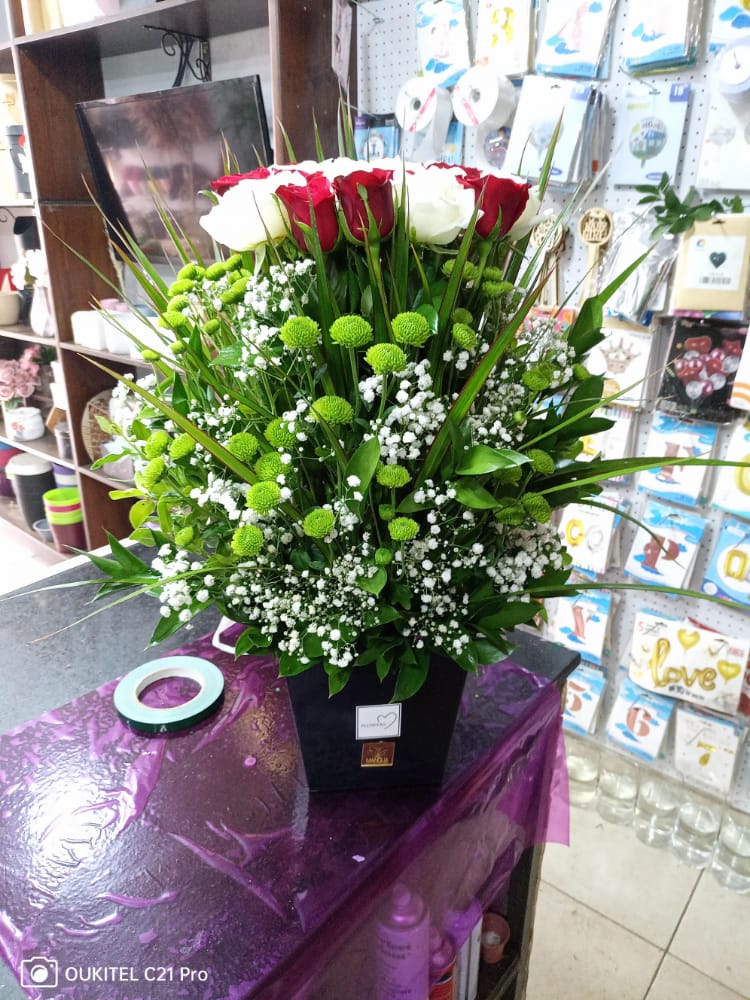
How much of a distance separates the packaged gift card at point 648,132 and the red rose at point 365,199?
4.21ft

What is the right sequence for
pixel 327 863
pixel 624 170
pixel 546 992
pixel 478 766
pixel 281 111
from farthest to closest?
pixel 281 111 < pixel 624 170 < pixel 546 992 < pixel 478 766 < pixel 327 863

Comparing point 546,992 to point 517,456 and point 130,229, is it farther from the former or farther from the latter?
point 130,229

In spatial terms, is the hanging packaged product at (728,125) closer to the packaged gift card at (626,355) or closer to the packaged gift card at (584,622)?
the packaged gift card at (626,355)

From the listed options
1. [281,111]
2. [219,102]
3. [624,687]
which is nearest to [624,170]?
[281,111]

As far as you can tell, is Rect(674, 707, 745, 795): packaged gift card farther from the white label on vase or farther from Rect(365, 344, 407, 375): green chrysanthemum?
Rect(365, 344, 407, 375): green chrysanthemum

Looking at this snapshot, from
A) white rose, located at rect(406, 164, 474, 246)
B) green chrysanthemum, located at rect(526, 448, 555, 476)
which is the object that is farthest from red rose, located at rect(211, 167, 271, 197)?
green chrysanthemum, located at rect(526, 448, 555, 476)

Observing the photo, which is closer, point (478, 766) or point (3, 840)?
point (3, 840)

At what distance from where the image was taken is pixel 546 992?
1.54 meters

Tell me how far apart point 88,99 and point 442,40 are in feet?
4.92

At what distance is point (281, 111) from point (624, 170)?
2.80ft

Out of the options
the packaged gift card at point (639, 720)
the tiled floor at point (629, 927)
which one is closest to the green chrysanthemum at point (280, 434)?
the tiled floor at point (629, 927)

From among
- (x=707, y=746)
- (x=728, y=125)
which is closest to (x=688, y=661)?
(x=707, y=746)

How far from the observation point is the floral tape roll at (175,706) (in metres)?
0.90

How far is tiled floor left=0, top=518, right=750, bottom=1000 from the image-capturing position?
1.57 m
